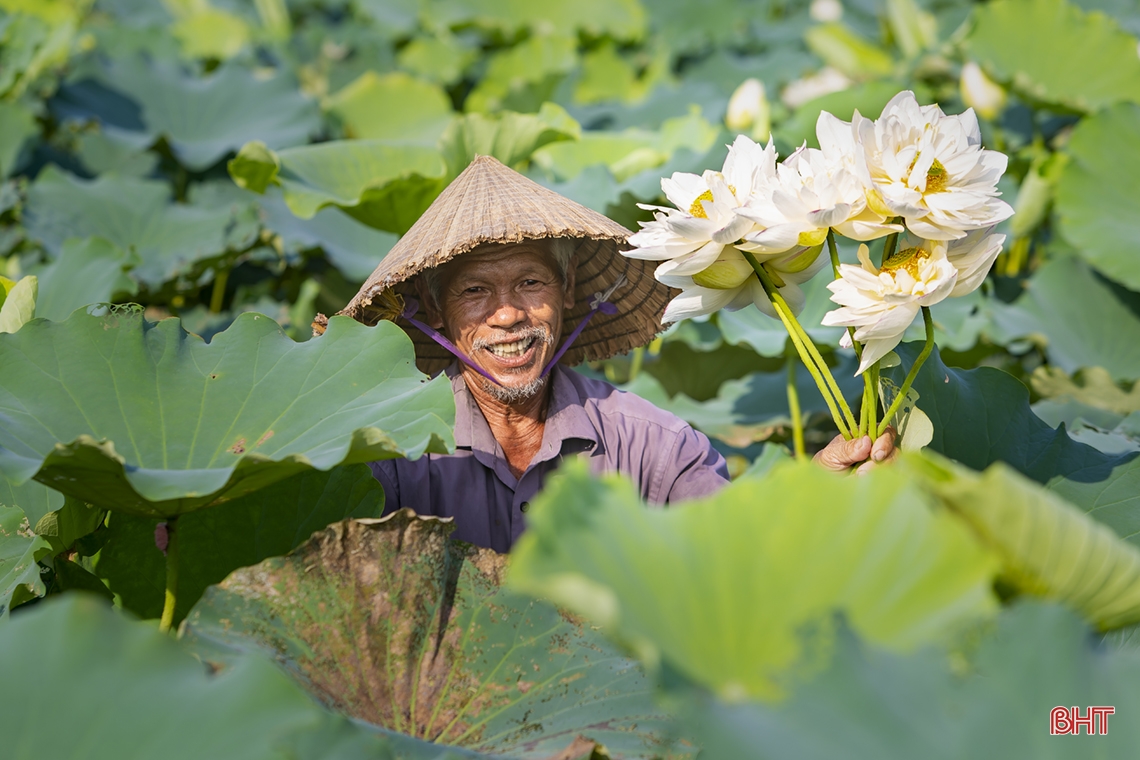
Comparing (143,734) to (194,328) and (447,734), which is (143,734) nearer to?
(447,734)

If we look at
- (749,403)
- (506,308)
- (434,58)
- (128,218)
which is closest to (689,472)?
(506,308)

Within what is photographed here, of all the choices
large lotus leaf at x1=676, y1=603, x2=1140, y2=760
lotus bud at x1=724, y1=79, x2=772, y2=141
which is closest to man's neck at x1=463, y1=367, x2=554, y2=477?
large lotus leaf at x1=676, y1=603, x2=1140, y2=760

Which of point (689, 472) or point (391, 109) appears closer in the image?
point (689, 472)

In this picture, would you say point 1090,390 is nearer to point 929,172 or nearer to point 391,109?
point 929,172

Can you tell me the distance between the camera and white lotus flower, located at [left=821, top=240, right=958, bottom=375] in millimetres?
1198

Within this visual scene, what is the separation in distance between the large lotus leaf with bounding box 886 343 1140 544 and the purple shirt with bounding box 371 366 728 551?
37 centimetres

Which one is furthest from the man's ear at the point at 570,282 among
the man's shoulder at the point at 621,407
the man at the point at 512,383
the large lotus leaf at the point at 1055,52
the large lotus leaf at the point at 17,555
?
the large lotus leaf at the point at 1055,52

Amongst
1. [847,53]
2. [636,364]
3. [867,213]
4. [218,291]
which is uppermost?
[867,213]

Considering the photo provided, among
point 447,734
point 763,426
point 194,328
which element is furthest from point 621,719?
point 194,328

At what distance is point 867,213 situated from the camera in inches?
48.4

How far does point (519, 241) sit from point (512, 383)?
0.27m

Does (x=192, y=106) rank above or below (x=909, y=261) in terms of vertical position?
below

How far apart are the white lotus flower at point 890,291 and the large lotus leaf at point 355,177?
1328 mm

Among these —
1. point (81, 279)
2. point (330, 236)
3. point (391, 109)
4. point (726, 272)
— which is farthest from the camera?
point (391, 109)
